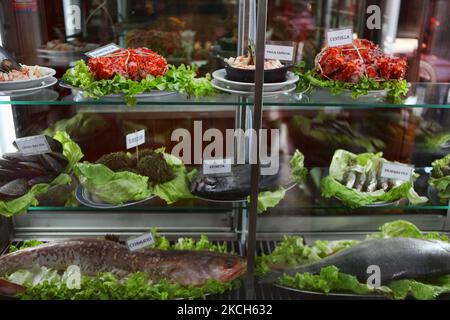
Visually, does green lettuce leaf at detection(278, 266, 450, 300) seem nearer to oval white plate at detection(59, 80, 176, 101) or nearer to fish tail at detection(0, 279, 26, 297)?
oval white plate at detection(59, 80, 176, 101)

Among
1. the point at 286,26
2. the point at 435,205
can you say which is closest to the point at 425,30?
the point at 286,26

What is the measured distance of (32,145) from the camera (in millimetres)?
2289

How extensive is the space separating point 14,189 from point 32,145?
0.25 m

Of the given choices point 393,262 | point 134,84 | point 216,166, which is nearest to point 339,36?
point 216,166

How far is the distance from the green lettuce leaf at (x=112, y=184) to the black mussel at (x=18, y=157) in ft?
0.80

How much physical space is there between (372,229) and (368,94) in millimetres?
937

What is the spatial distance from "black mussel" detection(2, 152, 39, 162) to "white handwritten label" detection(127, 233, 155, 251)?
2.22 feet

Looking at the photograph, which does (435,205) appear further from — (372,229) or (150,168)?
(150,168)

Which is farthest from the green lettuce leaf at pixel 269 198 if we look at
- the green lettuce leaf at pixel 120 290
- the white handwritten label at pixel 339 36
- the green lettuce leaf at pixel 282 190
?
the white handwritten label at pixel 339 36

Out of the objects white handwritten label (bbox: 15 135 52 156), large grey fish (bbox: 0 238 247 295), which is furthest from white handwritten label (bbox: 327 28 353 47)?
white handwritten label (bbox: 15 135 52 156)

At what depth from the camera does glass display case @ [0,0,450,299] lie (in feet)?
6.62

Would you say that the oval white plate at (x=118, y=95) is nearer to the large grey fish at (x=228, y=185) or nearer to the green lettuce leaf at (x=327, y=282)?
the large grey fish at (x=228, y=185)

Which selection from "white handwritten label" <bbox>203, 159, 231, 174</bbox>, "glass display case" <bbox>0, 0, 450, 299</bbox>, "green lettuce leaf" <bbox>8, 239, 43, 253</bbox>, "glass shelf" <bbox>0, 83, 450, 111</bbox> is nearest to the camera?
"glass shelf" <bbox>0, 83, 450, 111</bbox>

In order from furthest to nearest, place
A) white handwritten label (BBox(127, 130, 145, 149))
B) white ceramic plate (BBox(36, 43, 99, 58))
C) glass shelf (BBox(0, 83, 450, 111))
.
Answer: white ceramic plate (BBox(36, 43, 99, 58)) → white handwritten label (BBox(127, 130, 145, 149)) → glass shelf (BBox(0, 83, 450, 111))
